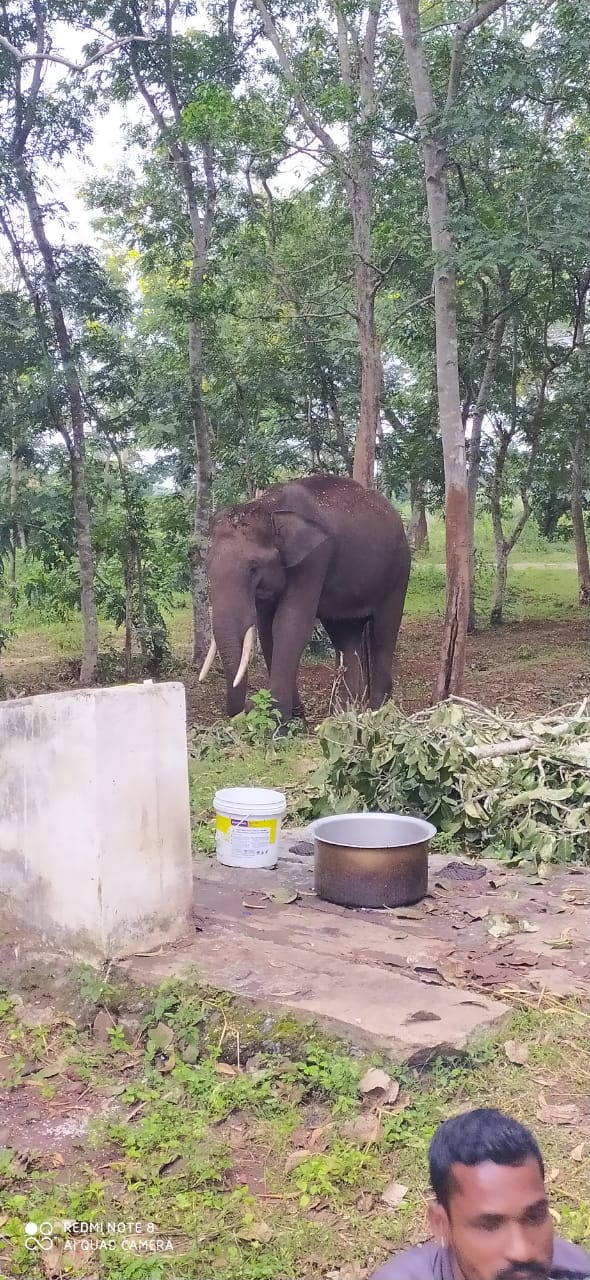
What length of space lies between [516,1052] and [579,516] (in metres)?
15.4

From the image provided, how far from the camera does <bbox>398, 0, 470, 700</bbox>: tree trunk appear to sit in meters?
8.73

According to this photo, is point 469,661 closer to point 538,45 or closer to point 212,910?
point 538,45

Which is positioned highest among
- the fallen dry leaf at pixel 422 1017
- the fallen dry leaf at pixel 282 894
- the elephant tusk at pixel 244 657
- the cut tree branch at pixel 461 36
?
the cut tree branch at pixel 461 36

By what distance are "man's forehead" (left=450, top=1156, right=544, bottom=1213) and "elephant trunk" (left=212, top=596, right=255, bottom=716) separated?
24.3 feet

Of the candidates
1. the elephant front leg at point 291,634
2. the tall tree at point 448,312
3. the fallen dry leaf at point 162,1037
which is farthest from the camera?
the elephant front leg at point 291,634

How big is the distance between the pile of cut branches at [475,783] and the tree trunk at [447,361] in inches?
111

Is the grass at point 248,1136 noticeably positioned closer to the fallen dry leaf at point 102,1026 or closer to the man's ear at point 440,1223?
the fallen dry leaf at point 102,1026

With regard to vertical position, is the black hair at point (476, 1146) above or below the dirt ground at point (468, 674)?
above

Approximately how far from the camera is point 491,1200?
1378 mm

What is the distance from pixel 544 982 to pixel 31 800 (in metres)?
2.04

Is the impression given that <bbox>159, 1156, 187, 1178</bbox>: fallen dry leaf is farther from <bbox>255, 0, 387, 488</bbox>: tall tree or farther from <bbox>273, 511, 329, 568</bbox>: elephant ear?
<bbox>255, 0, 387, 488</bbox>: tall tree

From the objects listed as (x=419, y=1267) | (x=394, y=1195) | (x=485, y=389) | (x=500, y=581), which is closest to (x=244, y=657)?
(x=394, y=1195)

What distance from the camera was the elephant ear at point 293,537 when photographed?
935cm

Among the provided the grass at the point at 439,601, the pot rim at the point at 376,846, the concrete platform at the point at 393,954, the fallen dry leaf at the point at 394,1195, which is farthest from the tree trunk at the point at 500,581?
the fallen dry leaf at the point at 394,1195
